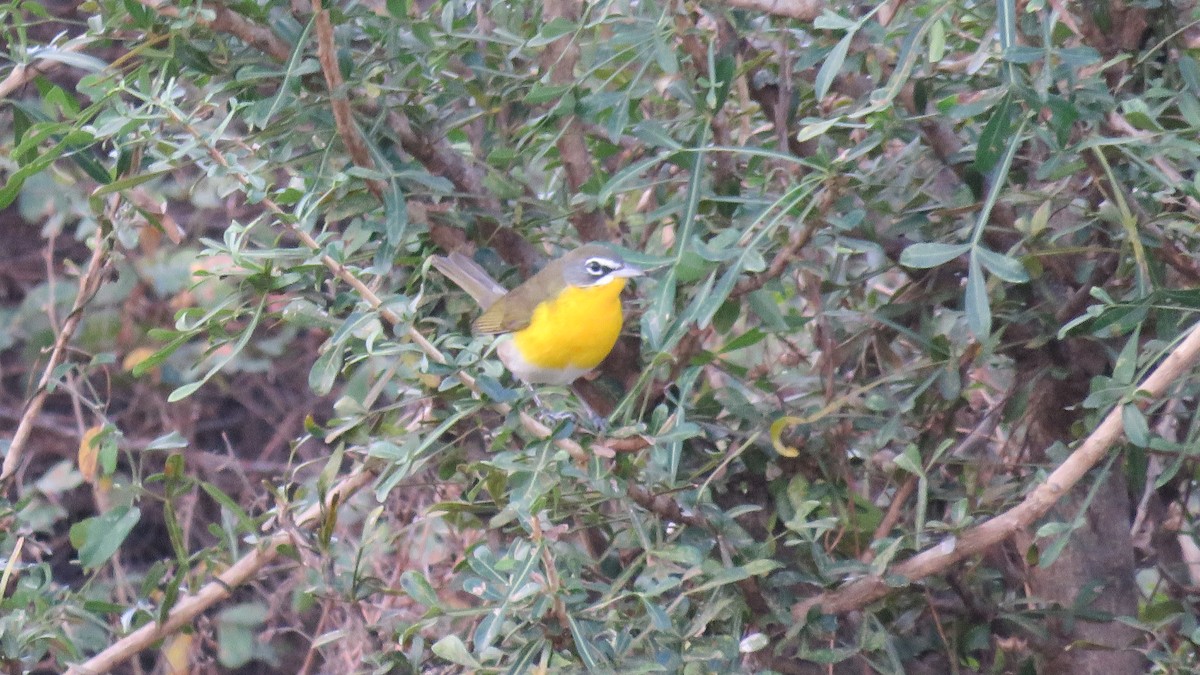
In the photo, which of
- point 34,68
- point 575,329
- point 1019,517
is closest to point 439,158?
point 575,329

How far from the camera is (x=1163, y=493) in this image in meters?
2.27

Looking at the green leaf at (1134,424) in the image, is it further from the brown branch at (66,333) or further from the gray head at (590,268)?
the brown branch at (66,333)

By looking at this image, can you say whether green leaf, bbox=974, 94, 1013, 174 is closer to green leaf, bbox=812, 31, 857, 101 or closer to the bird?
green leaf, bbox=812, 31, 857, 101

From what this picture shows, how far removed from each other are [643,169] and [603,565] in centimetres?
68

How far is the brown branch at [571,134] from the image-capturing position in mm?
2068

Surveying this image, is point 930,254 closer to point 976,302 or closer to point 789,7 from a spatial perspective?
point 976,302

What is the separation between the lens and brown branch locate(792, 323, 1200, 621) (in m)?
1.51

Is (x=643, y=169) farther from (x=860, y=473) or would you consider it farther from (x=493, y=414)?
(x=860, y=473)

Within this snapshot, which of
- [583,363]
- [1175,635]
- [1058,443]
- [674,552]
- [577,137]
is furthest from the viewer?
[583,363]

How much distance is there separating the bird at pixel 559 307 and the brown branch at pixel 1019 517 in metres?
0.66

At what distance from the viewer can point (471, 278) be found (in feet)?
6.94

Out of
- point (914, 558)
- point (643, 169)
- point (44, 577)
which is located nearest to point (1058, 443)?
point (914, 558)

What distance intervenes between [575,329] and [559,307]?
25 centimetres

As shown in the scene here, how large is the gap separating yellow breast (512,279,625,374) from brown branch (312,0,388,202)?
580 mm
